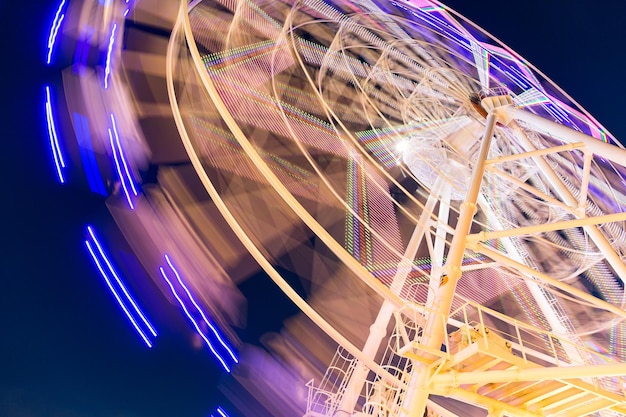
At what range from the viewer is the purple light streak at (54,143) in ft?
22.3

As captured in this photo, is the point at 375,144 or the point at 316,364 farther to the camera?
the point at 316,364

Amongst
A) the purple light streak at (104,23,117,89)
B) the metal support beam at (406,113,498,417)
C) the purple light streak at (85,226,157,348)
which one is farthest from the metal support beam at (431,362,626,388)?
the purple light streak at (104,23,117,89)

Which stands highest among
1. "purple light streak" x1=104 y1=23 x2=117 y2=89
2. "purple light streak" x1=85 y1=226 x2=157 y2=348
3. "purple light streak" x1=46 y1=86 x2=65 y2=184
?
"purple light streak" x1=104 y1=23 x2=117 y2=89

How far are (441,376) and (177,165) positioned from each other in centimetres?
591

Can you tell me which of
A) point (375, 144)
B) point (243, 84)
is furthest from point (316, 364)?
point (243, 84)

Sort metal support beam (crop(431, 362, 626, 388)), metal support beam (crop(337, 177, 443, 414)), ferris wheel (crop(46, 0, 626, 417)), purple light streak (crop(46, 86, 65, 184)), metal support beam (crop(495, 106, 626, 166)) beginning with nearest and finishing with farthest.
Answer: metal support beam (crop(431, 362, 626, 388))
metal support beam (crop(495, 106, 626, 166))
purple light streak (crop(46, 86, 65, 184))
ferris wheel (crop(46, 0, 626, 417))
metal support beam (crop(337, 177, 443, 414))

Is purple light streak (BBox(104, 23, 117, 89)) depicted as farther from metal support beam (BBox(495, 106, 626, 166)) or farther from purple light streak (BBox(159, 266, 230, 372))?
metal support beam (BBox(495, 106, 626, 166))

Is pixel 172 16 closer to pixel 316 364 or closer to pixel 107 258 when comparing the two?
pixel 107 258

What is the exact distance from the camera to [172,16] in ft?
28.7

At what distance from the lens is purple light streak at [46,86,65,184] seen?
678 cm

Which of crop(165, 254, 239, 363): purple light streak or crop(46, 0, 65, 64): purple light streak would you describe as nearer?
crop(46, 0, 65, 64): purple light streak

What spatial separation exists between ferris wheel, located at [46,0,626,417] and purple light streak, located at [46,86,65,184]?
911 mm

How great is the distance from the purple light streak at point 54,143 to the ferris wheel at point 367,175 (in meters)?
0.91

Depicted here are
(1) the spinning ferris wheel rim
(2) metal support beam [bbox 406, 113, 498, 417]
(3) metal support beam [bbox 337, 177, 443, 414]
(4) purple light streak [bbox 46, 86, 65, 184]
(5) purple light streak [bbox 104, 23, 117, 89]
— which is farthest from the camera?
(3) metal support beam [bbox 337, 177, 443, 414]
